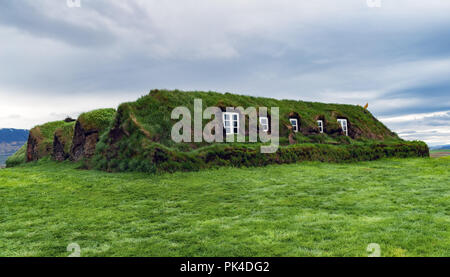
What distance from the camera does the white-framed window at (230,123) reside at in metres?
22.0

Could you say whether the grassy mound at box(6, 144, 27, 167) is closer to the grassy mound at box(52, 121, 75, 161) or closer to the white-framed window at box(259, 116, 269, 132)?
the grassy mound at box(52, 121, 75, 161)

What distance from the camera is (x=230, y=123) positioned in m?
22.2

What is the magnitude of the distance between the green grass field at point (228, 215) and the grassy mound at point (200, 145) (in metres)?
2.09

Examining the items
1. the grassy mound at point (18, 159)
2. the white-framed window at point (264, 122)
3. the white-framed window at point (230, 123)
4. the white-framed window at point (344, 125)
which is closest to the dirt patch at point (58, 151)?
the grassy mound at point (18, 159)

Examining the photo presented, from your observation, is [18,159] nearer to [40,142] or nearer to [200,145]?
[40,142]

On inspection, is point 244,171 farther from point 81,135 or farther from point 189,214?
point 81,135

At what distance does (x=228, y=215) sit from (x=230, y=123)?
14.4 meters

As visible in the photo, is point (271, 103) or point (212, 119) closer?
point (212, 119)

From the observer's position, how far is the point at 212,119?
2158 cm

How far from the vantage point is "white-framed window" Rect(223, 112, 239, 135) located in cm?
2197

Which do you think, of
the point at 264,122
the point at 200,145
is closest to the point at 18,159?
the point at 200,145

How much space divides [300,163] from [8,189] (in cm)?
1490
